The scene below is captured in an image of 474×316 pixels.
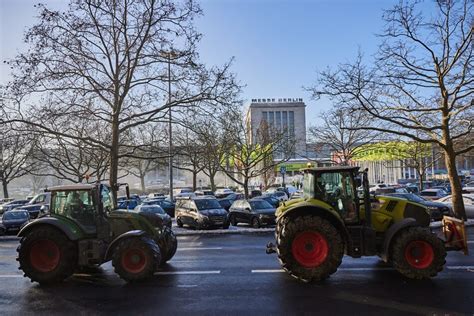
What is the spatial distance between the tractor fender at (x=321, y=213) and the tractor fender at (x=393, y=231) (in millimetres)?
792

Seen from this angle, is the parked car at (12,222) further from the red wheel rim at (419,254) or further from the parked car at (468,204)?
the parked car at (468,204)

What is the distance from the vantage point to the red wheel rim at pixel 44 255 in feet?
31.6

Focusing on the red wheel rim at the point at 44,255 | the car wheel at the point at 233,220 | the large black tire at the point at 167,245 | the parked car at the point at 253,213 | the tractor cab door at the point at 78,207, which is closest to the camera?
the red wheel rim at the point at 44,255

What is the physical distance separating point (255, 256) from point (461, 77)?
513 inches

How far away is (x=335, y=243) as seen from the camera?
8688 millimetres

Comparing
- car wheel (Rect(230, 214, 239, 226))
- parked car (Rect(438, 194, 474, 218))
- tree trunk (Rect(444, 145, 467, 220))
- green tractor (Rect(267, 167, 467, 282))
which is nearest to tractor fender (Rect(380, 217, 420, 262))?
green tractor (Rect(267, 167, 467, 282))

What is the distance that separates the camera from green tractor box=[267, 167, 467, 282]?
8594 millimetres

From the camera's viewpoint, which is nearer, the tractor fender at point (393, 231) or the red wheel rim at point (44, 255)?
the tractor fender at point (393, 231)

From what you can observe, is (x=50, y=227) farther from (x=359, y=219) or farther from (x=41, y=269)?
(x=359, y=219)

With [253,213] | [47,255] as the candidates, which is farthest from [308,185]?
[253,213]

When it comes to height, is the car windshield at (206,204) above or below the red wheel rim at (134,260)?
A: above

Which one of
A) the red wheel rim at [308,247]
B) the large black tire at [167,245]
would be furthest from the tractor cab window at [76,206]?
the red wheel rim at [308,247]

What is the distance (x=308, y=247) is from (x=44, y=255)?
6060 mm

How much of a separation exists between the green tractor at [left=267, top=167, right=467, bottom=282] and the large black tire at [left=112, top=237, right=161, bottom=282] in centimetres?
275
